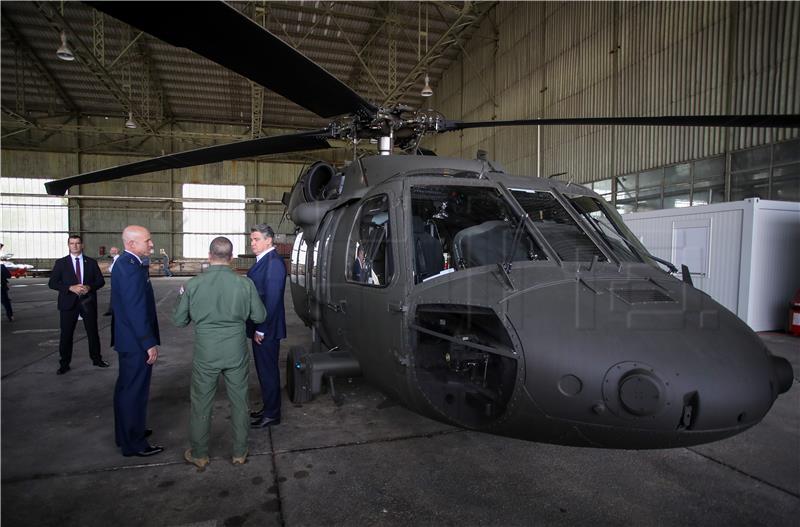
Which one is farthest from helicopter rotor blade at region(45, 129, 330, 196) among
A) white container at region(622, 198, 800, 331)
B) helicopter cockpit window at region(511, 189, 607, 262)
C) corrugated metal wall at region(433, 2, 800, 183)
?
corrugated metal wall at region(433, 2, 800, 183)

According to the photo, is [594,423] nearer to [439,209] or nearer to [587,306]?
[587,306]

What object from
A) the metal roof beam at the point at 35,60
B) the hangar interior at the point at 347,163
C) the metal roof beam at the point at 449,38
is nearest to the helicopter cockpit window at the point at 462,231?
the hangar interior at the point at 347,163

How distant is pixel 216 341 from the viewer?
323cm

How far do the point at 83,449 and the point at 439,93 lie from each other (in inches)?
1043

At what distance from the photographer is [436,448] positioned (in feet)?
12.0

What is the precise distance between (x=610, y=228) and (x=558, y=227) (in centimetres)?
65

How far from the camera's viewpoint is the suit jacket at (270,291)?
4020mm

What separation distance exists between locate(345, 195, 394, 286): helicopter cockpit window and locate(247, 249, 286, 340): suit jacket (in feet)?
2.07

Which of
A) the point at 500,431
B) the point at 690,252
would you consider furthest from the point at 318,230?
the point at 690,252

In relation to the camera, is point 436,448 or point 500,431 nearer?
point 500,431

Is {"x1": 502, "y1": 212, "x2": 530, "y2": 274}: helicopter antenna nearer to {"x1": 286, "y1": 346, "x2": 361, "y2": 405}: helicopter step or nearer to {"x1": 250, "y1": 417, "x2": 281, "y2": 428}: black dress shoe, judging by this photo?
{"x1": 286, "y1": 346, "x2": 361, "y2": 405}: helicopter step

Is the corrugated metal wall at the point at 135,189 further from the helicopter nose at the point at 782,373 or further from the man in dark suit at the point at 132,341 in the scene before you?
the helicopter nose at the point at 782,373

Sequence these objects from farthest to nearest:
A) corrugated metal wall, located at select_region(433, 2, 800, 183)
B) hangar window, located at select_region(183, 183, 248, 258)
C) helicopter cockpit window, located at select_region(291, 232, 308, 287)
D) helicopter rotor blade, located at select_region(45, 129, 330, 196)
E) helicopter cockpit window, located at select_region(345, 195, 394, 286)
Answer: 1. hangar window, located at select_region(183, 183, 248, 258)
2. corrugated metal wall, located at select_region(433, 2, 800, 183)
3. helicopter cockpit window, located at select_region(291, 232, 308, 287)
4. helicopter rotor blade, located at select_region(45, 129, 330, 196)
5. helicopter cockpit window, located at select_region(345, 195, 394, 286)

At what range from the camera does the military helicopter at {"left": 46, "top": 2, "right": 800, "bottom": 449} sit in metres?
2.29
